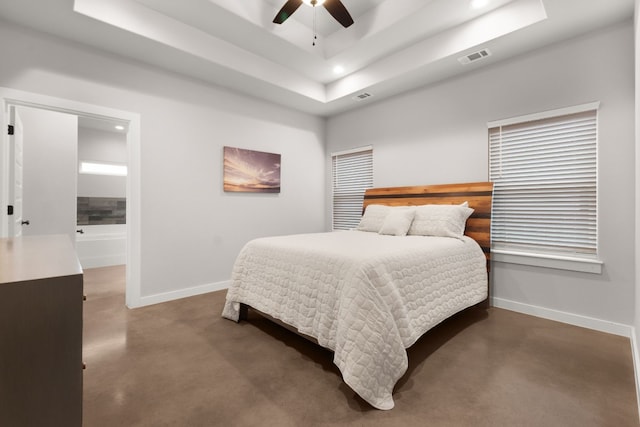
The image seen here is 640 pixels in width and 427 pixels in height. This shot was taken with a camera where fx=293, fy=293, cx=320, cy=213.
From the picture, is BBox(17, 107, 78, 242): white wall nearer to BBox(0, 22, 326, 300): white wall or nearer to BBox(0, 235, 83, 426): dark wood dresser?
BBox(0, 22, 326, 300): white wall

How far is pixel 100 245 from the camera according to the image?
530cm

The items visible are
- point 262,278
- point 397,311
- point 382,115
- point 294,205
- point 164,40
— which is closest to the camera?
point 397,311

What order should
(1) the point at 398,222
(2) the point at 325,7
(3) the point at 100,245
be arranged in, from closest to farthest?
(2) the point at 325,7, (1) the point at 398,222, (3) the point at 100,245

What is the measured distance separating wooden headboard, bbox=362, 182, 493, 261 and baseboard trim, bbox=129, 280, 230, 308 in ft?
8.15

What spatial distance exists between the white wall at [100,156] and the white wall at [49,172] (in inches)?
44.8

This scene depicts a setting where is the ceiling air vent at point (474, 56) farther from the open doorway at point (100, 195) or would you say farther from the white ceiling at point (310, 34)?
the open doorway at point (100, 195)

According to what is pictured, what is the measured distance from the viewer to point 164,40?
2.80 m

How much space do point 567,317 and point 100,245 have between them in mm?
6789

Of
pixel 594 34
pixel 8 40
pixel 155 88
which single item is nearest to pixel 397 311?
pixel 594 34

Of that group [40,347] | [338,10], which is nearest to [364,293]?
[40,347]

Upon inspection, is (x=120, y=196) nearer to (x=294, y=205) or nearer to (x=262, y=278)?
(x=294, y=205)

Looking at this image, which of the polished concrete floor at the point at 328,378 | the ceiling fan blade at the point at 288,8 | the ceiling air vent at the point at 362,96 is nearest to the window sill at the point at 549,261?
the polished concrete floor at the point at 328,378

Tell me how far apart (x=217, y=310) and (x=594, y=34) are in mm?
4385

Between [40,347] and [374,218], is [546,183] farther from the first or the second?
[40,347]
